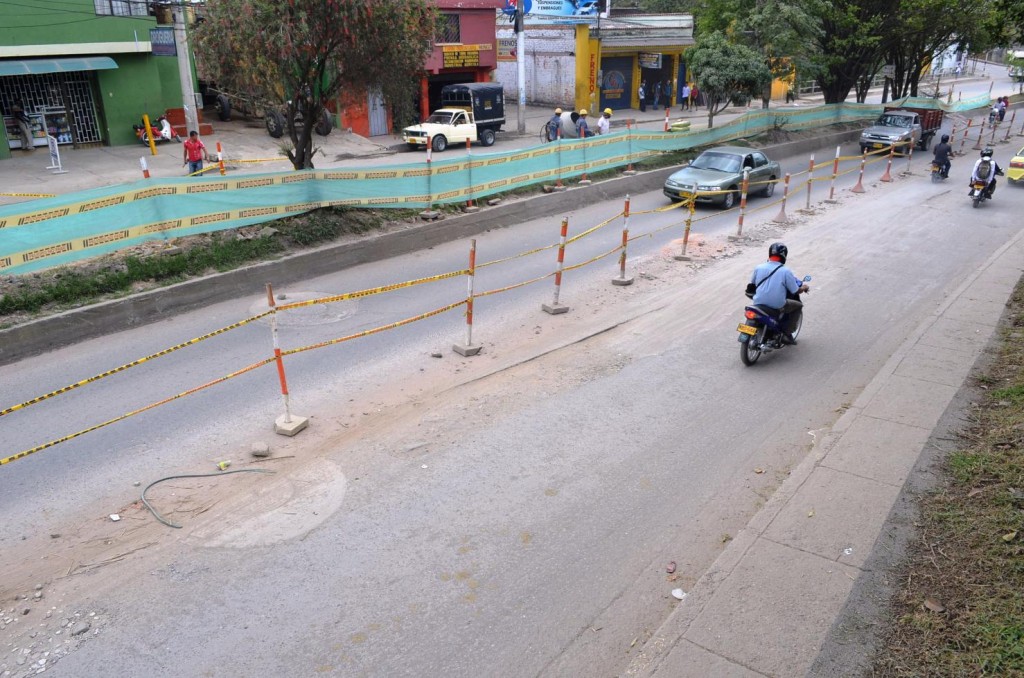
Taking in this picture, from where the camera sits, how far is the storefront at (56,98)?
23.4 m

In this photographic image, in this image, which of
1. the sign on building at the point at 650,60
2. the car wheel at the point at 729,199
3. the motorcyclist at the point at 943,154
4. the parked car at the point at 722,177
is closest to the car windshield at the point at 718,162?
the parked car at the point at 722,177

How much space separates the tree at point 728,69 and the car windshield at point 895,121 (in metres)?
5.91

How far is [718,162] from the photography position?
20.7 meters

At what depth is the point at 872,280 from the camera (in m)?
13.7

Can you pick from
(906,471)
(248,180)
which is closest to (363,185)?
(248,180)

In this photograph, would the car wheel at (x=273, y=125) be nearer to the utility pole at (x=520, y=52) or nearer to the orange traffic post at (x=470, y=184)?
the orange traffic post at (x=470, y=184)

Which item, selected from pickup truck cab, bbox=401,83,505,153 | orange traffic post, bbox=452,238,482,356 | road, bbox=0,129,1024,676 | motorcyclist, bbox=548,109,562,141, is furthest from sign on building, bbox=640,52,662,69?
orange traffic post, bbox=452,238,482,356

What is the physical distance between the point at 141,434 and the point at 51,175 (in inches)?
685

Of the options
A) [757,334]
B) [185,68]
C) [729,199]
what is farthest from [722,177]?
[185,68]

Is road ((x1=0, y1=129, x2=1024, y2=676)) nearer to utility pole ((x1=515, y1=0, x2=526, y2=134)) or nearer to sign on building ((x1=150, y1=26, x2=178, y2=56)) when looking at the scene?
sign on building ((x1=150, y1=26, x2=178, y2=56))

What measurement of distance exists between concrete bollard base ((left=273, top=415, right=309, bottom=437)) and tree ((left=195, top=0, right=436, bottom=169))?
7.77 metres

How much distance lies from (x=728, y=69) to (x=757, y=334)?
2040 centimetres

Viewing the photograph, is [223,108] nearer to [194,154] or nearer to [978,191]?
[194,154]

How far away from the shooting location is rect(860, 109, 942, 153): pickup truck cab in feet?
94.4
